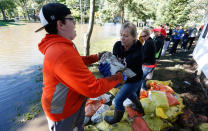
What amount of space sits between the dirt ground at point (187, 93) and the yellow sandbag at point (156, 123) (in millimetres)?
155

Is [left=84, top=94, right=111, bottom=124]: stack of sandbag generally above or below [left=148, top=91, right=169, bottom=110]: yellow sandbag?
below

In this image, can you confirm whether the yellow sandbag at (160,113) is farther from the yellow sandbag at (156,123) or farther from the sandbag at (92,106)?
the sandbag at (92,106)

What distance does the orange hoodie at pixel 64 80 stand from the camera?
1.00 meters

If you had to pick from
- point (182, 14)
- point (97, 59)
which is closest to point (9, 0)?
→ point (182, 14)

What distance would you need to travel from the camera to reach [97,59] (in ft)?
6.23

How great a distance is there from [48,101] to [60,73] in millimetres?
450

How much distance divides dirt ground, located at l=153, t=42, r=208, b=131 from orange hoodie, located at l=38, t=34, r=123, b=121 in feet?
7.23

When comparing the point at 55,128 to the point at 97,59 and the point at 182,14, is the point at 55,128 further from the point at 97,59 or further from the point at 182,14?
the point at 182,14

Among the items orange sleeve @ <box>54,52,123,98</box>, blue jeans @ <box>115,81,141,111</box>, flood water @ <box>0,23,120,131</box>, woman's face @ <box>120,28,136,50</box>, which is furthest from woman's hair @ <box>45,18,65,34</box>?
flood water @ <box>0,23,120,131</box>

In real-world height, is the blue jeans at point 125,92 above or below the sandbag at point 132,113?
above

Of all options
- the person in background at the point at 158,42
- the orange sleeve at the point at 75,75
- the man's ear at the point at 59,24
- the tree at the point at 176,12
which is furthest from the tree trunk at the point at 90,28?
the tree at the point at 176,12

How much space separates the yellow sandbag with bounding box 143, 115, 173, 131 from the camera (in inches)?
92.4

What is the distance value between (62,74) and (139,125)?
2044mm

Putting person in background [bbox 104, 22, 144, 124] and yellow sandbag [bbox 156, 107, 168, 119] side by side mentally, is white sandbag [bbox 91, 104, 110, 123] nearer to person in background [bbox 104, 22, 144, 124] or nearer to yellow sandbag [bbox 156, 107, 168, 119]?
person in background [bbox 104, 22, 144, 124]
